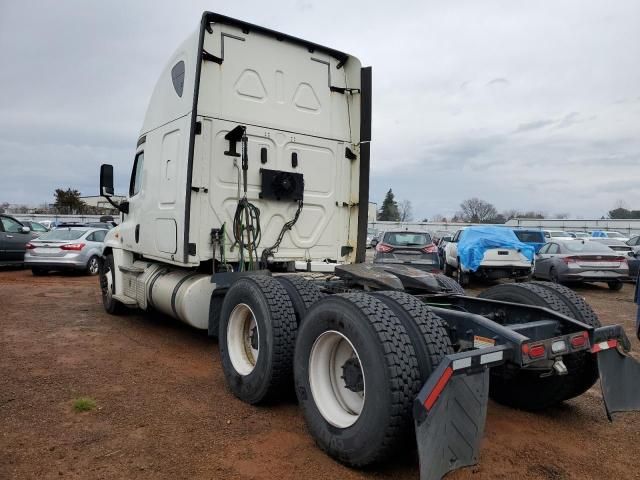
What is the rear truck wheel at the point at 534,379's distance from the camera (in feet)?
12.0

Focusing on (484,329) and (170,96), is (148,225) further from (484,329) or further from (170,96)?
(484,329)

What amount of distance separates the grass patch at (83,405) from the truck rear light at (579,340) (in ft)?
11.7

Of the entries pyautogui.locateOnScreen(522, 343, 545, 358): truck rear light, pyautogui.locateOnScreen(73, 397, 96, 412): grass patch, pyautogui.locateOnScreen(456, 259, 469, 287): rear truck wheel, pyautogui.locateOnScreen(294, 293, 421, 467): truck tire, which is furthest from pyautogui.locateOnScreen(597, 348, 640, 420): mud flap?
pyautogui.locateOnScreen(456, 259, 469, 287): rear truck wheel

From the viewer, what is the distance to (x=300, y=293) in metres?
4.18

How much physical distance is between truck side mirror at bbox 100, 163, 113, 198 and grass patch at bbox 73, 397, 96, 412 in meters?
3.82

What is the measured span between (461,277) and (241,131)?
34.3 feet

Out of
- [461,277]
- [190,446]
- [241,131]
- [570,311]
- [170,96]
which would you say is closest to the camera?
[190,446]

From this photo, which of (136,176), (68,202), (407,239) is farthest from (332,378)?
(68,202)

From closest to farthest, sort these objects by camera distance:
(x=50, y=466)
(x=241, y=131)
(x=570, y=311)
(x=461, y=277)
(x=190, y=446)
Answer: (x=50, y=466) → (x=190, y=446) → (x=570, y=311) → (x=241, y=131) → (x=461, y=277)

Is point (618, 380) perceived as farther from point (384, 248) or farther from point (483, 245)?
point (483, 245)

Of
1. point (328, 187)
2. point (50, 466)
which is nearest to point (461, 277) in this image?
point (328, 187)

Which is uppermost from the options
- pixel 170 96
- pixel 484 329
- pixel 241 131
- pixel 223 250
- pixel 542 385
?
pixel 170 96

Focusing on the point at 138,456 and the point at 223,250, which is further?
the point at 223,250

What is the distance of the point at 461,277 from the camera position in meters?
14.4
